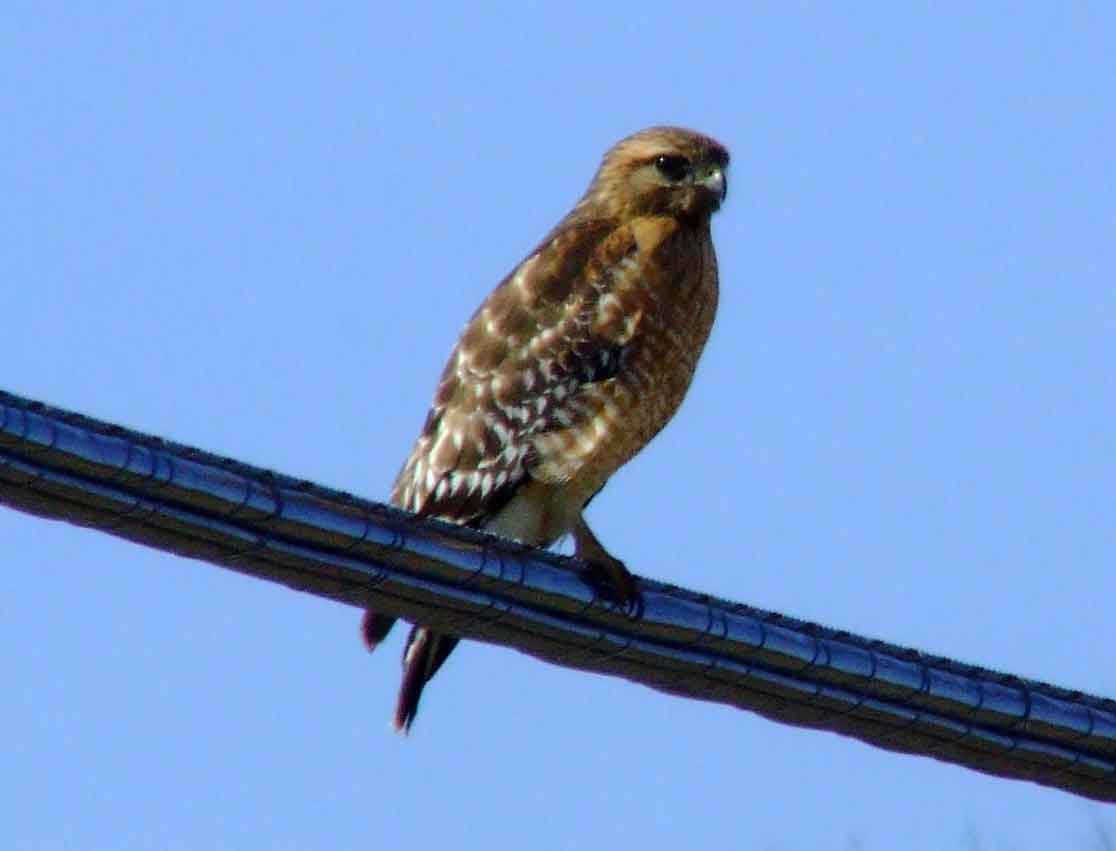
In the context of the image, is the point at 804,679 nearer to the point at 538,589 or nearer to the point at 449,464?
the point at 538,589

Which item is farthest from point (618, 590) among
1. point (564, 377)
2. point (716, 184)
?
point (716, 184)

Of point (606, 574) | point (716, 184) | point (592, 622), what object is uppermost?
point (716, 184)

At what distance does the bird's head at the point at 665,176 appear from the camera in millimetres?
9680

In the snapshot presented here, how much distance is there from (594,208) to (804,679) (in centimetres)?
463

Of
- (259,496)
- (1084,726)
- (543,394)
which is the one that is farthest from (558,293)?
(259,496)

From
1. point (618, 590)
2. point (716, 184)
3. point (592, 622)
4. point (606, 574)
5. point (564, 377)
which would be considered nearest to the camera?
point (592, 622)

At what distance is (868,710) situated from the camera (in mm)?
5391

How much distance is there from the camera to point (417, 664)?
331 inches

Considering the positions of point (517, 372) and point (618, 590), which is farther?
point (517, 372)

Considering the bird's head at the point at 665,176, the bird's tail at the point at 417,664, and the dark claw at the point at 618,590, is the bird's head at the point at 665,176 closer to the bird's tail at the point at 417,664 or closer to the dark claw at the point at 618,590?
the bird's tail at the point at 417,664

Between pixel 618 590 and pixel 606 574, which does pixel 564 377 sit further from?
pixel 618 590

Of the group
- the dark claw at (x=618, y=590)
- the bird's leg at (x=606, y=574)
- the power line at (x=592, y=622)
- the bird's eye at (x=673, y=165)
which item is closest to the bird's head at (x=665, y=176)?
the bird's eye at (x=673, y=165)

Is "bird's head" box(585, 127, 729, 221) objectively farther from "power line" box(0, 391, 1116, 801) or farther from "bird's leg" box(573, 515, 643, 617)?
"power line" box(0, 391, 1116, 801)

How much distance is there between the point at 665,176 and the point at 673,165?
6 centimetres
